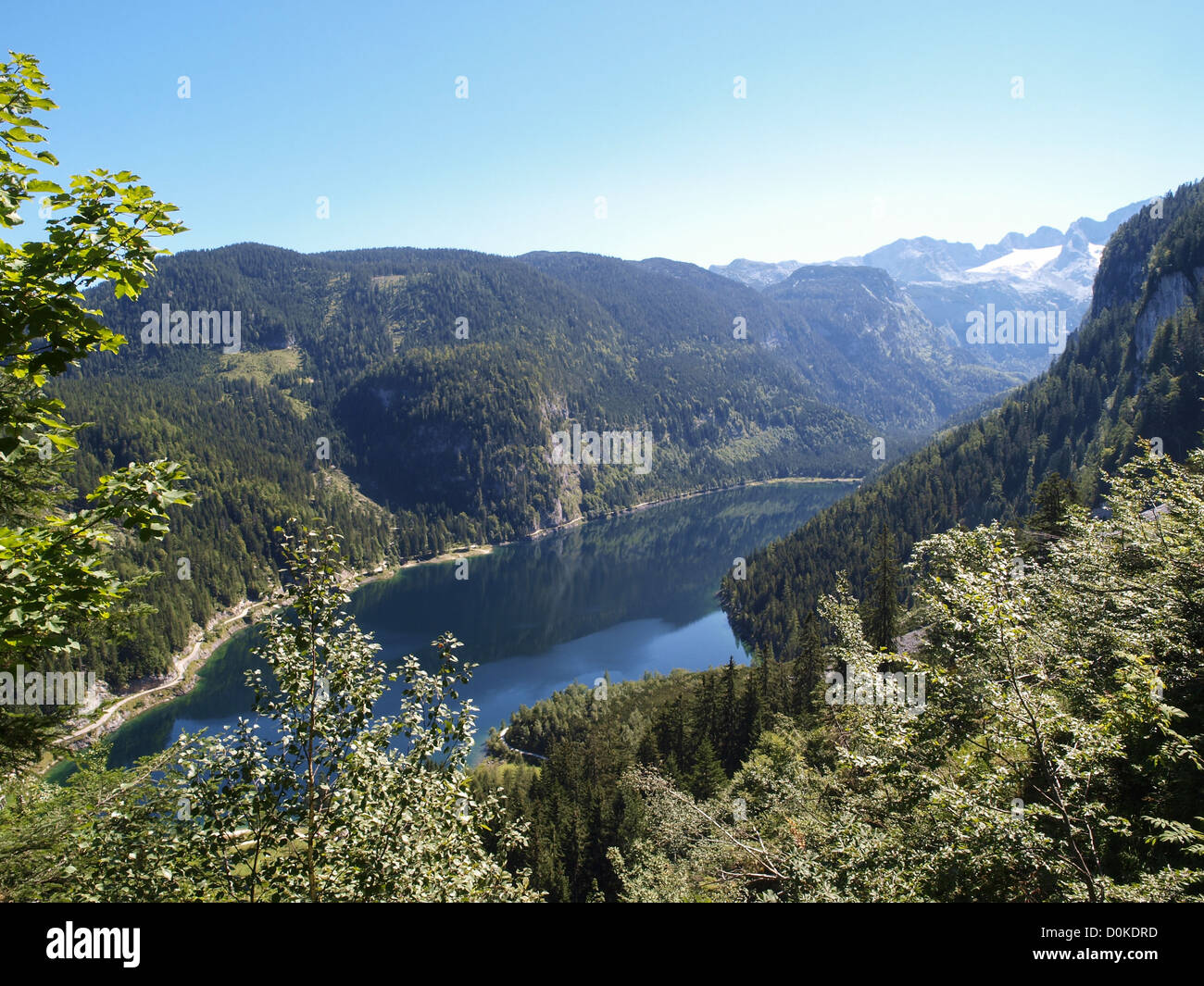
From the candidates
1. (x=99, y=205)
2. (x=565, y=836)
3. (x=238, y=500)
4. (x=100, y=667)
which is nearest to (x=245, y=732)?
(x=99, y=205)

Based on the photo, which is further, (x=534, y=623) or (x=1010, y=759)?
(x=534, y=623)

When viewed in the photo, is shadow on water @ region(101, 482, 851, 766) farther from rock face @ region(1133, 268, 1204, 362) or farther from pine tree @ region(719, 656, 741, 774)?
rock face @ region(1133, 268, 1204, 362)

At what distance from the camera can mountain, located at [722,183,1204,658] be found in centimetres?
11231

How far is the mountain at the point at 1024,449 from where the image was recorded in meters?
112

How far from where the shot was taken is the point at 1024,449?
145000mm

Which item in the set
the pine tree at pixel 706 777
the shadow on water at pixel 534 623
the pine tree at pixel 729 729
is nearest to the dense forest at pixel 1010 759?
the pine tree at pixel 706 777

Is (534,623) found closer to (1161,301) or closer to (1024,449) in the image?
(1024,449)

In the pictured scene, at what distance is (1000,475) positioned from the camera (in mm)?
139250

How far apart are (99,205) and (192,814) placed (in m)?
6.89

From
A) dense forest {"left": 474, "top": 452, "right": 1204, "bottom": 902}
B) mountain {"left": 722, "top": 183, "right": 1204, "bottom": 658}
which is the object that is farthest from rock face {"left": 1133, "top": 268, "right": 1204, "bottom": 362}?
dense forest {"left": 474, "top": 452, "right": 1204, "bottom": 902}

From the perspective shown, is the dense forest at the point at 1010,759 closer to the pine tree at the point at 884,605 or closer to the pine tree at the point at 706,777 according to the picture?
the pine tree at the point at 706,777

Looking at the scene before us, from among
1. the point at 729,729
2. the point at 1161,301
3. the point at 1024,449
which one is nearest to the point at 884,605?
the point at 729,729

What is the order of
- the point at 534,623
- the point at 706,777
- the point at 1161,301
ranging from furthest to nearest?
Result: the point at 1161,301 → the point at 534,623 → the point at 706,777

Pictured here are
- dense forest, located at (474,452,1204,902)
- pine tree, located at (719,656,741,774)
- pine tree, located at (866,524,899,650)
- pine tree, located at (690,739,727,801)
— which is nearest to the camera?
dense forest, located at (474,452,1204,902)
